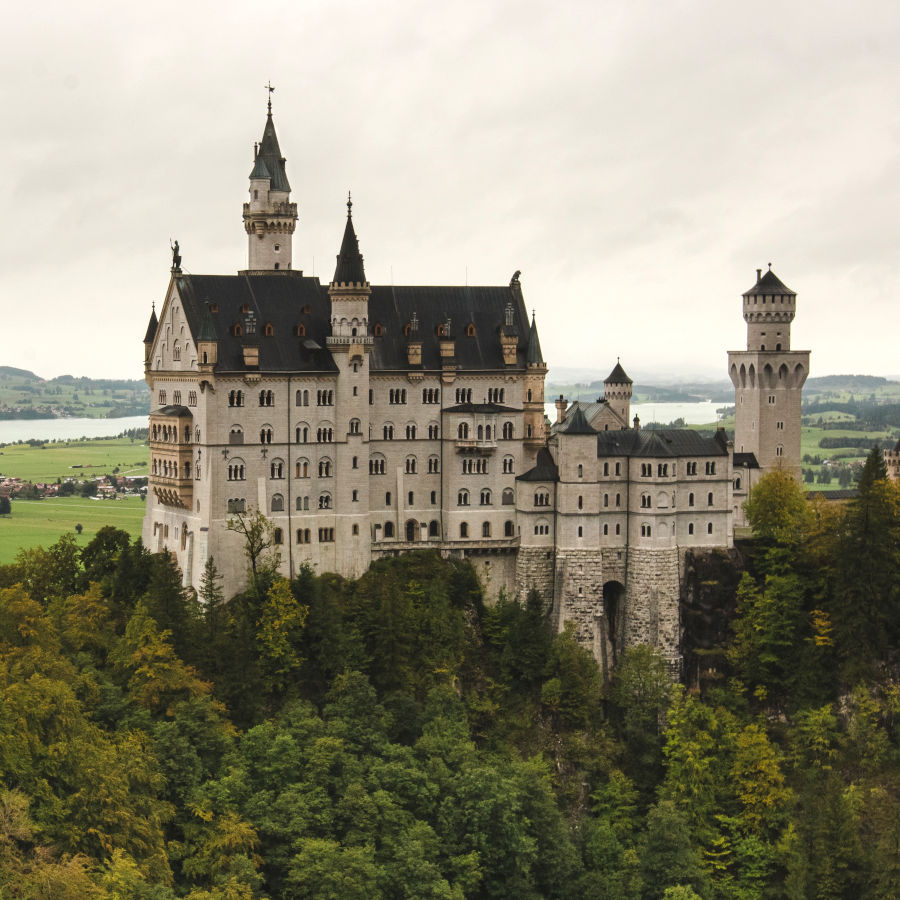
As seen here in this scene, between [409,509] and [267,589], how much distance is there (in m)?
14.0


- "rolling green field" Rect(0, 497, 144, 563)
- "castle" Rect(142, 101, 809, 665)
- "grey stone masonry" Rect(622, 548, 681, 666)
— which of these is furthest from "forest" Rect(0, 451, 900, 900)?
"rolling green field" Rect(0, 497, 144, 563)

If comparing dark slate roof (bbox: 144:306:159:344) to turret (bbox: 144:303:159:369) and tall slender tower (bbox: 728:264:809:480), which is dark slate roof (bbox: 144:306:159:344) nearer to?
turret (bbox: 144:303:159:369)

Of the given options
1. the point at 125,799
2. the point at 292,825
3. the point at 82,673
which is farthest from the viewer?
the point at 82,673

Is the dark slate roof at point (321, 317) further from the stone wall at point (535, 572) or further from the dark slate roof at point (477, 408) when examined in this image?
the stone wall at point (535, 572)

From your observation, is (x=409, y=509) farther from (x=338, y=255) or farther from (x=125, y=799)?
(x=125, y=799)

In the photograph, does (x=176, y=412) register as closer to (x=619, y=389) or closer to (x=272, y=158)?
(x=272, y=158)

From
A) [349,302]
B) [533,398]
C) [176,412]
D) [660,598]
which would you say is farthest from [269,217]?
[660,598]

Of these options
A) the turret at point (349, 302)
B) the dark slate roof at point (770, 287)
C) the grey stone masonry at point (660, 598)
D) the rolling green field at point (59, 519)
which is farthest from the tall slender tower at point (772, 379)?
the rolling green field at point (59, 519)

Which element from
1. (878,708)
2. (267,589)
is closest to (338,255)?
(267,589)

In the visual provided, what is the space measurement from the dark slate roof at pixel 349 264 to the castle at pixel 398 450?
0.10 metres

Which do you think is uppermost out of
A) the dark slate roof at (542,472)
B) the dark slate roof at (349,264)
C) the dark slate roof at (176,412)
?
the dark slate roof at (349,264)

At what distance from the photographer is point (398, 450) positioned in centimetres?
11362

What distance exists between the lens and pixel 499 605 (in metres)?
113

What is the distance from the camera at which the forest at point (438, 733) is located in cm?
8531
